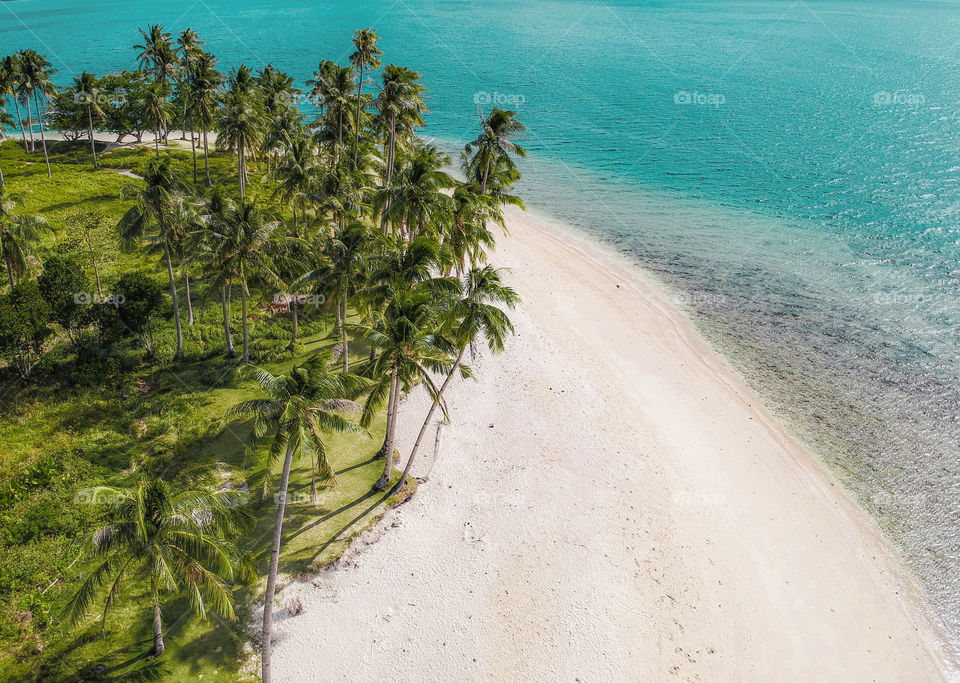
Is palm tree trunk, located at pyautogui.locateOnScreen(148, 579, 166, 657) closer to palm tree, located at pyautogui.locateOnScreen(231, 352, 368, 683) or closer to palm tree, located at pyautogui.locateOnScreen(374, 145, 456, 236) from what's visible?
palm tree, located at pyautogui.locateOnScreen(231, 352, 368, 683)

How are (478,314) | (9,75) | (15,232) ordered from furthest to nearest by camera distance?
1. (9,75)
2. (15,232)
3. (478,314)

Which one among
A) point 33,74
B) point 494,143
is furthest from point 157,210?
point 33,74

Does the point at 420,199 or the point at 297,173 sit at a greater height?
the point at 297,173

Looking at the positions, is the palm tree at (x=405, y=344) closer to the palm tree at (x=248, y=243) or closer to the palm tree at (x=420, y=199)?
the palm tree at (x=420, y=199)

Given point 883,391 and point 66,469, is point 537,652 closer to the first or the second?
point 66,469

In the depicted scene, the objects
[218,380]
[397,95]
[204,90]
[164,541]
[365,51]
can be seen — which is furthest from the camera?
[204,90]

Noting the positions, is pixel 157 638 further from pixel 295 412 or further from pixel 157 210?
pixel 157 210

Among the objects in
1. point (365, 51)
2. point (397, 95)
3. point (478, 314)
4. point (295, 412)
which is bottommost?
point (295, 412)
